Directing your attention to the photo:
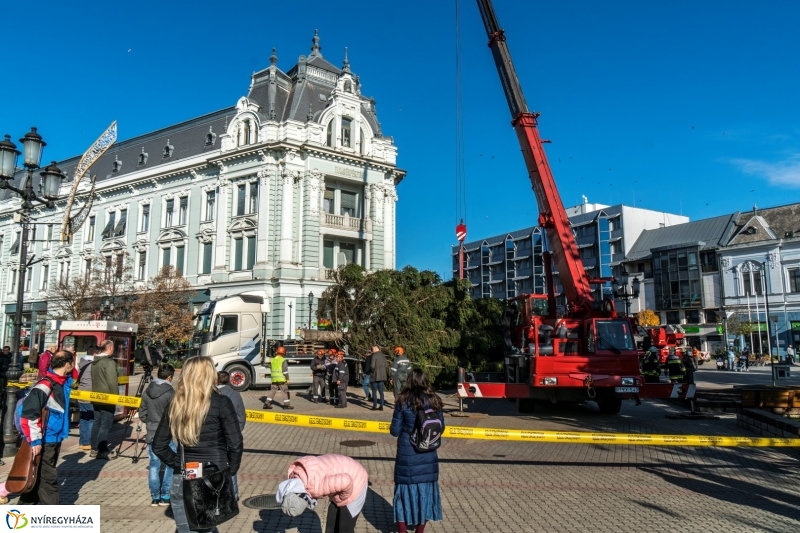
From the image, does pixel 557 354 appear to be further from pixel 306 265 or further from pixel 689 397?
pixel 306 265

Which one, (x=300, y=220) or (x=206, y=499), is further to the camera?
(x=300, y=220)

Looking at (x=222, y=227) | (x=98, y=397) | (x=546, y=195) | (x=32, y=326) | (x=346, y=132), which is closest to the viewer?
(x=98, y=397)

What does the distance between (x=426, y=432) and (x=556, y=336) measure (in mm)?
9524

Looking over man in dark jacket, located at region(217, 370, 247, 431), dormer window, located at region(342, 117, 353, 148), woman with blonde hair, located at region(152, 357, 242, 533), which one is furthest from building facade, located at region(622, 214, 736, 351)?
woman with blonde hair, located at region(152, 357, 242, 533)

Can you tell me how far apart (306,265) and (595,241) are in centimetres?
5084

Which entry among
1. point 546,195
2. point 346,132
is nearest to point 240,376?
point 546,195

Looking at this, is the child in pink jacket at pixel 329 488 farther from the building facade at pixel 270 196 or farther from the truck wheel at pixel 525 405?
the building facade at pixel 270 196

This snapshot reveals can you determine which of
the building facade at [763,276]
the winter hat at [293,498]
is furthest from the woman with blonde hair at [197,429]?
→ the building facade at [763,276]

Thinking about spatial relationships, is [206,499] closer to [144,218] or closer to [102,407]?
[102,407]

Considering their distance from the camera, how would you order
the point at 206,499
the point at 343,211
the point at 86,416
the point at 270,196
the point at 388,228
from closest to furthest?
the point at 206,499
the point at 86,416
the point at 270,196
the point at 343,211
the point at 388,228

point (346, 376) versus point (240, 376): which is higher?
point (346, 376)

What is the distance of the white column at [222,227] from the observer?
1398 inches

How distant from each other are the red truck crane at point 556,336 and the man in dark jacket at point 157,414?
8470 mm

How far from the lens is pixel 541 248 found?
76000 mm
